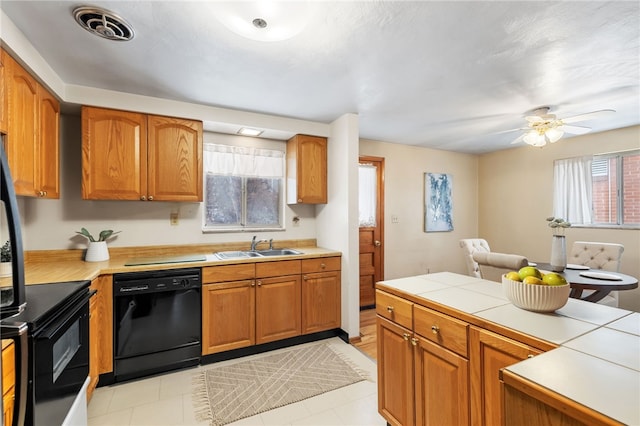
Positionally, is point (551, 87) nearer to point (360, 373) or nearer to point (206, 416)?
point (360, 373)

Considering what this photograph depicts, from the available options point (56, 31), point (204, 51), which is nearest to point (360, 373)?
point (204, 51)

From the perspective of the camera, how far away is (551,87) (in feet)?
8.05

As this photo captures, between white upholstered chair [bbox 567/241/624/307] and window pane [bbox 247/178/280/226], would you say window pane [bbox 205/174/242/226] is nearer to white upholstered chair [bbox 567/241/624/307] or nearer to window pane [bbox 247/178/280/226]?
window pane [bbox 247/178/280/226]

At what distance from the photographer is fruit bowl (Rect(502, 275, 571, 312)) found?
1140 millimetres

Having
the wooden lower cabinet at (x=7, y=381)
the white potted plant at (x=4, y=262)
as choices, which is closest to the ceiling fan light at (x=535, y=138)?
the wooden lower cabinet at (x=7, y=381)

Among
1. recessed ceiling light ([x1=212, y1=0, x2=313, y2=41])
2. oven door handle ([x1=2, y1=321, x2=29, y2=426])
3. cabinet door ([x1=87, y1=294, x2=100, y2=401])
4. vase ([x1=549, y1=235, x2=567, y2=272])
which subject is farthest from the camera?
vase ([x1=549, y1=235, x2=567, y2=272])

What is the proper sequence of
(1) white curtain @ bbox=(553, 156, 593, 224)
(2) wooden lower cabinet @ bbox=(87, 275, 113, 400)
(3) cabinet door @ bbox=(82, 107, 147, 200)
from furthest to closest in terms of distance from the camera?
(1) white curtain @ bbox=(553, 156, 593, 224) → (3) cabinet door @ bbox=(82, 107, 147, 200) → (2) wooden lower cabinet @ bbox=(87, 275, 113, 400)

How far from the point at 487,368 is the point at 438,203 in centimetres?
390

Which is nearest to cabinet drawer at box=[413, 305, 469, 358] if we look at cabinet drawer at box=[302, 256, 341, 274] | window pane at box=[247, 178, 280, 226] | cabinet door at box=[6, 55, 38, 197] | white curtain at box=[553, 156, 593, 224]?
cabinet drawer at box=[302, 256, 341, 274]

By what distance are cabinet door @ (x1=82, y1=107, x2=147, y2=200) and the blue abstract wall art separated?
3873mm

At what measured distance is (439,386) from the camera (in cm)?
135

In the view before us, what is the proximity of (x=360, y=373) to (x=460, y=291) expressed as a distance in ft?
4.35

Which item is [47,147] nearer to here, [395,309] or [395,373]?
[395,309]

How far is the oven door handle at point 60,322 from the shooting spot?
1006 mm
